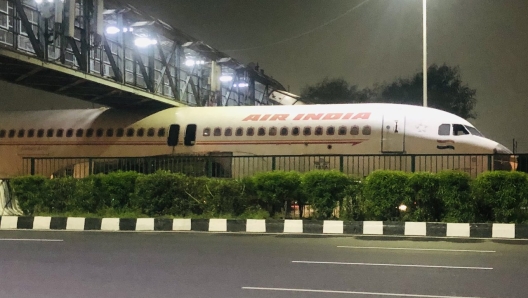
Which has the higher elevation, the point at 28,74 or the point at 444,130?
the point at 28,74

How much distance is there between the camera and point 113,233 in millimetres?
11906

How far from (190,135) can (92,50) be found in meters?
5.35

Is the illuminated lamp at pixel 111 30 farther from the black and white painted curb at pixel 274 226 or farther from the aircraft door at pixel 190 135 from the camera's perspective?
the black and white painted curb at pixel 274 226

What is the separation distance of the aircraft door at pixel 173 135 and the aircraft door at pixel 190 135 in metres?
0.39

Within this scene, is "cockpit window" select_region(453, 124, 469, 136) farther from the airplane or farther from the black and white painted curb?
the black and white painted curb

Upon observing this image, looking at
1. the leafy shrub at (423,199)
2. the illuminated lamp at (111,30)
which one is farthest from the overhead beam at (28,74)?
the leafy shrub at (423,199)

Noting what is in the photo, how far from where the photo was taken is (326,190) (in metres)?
12.4

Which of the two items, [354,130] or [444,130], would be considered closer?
[444,130]

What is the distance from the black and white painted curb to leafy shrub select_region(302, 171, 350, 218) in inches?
22.4

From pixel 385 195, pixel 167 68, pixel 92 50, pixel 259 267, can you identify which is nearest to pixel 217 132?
pixel 92 50

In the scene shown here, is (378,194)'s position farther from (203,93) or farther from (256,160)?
(203,93)

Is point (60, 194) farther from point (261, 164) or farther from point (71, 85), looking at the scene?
point (71, 85)

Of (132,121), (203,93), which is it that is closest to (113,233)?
(132,121)

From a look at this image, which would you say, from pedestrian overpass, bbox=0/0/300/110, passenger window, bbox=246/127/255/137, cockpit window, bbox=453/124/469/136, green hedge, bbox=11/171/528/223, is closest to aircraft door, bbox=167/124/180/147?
pedestrian overpass, bbox=0/0/300/110
